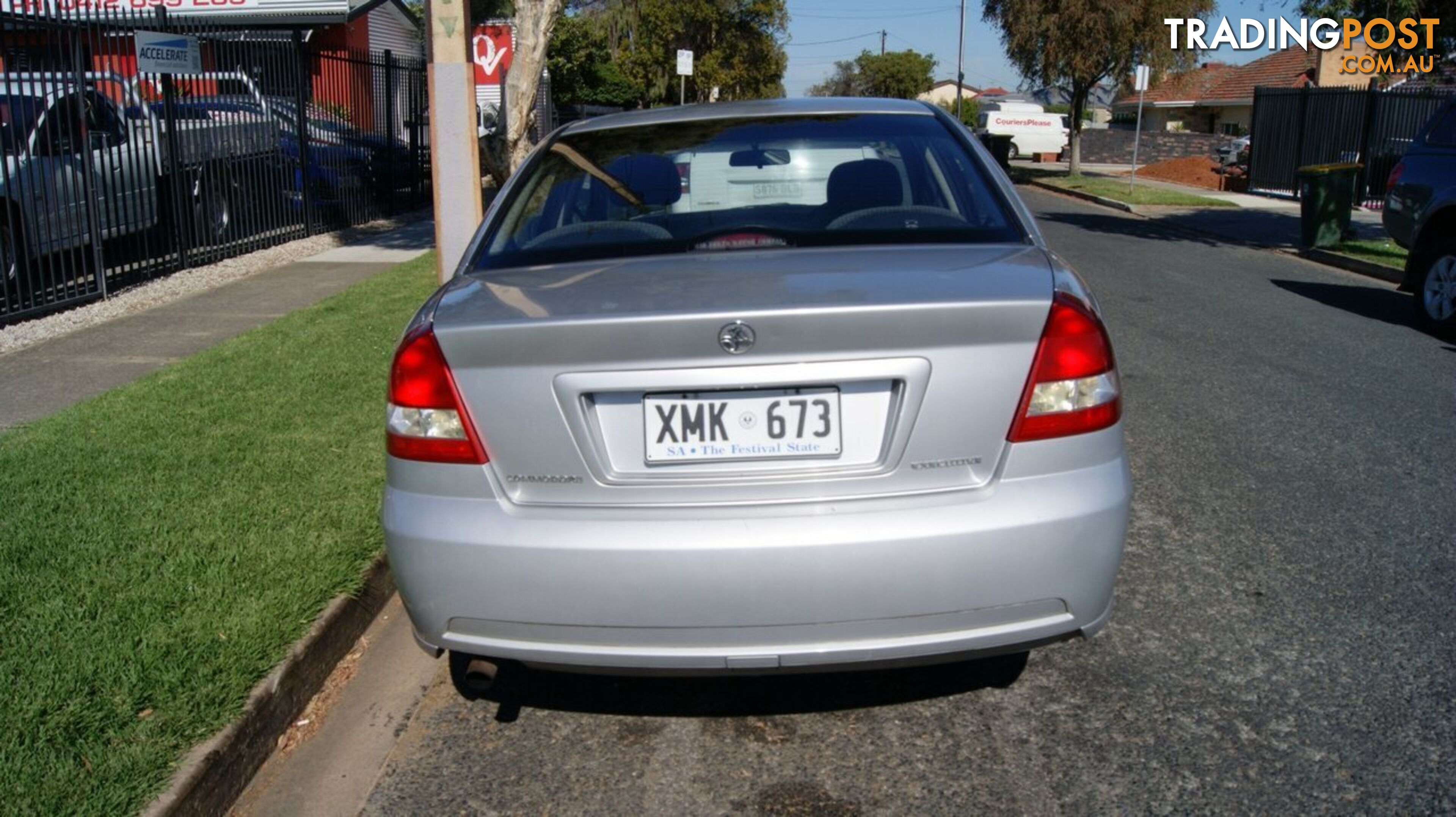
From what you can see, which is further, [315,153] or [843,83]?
[843,83]

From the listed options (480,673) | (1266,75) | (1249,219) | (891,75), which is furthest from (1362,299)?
(891,75)

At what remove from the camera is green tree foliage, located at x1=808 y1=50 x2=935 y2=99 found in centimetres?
9856

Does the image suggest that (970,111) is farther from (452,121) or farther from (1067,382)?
(1067,382)

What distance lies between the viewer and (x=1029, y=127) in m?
46.2

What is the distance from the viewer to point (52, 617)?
3.63m

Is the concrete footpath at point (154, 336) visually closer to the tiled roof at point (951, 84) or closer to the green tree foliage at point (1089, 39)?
the green tree foliage at point (1089, 39)

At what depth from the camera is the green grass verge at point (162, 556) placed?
298 cm

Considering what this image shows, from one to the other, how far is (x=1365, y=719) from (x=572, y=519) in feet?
7.27

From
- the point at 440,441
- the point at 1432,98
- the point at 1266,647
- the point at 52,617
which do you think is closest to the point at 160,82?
the point at 52,617

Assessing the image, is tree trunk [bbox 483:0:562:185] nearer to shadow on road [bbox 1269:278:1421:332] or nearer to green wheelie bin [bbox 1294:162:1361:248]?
shadow on road [bbox 1269:278:1421:332]

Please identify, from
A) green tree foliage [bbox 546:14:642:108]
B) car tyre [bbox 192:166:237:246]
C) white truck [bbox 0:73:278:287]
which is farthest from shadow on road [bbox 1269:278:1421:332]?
green tree foliage [bbox 546:14:642:108]

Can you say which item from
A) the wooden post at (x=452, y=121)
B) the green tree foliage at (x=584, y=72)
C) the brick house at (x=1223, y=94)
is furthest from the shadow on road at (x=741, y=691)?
the brick house at (x=1223, y=94)

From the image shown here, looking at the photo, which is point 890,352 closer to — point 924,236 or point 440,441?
point 924,236

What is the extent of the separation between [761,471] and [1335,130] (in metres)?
25.3
